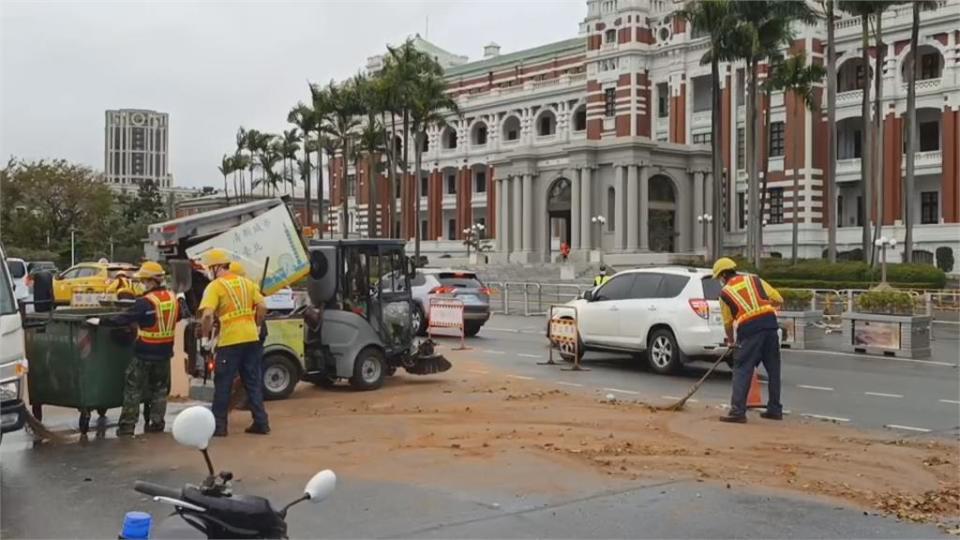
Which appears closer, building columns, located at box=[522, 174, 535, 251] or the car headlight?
the car headlight

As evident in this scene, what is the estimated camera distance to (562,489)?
8.12 metres

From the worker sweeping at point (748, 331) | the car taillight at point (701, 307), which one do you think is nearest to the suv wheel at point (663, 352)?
the car taillight at point (701, 307)

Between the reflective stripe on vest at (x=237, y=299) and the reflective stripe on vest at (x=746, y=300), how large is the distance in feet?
17.9

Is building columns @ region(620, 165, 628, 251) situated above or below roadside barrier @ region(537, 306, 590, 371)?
above

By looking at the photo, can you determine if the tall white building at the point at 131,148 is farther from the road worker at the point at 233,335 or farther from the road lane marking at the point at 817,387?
the road worker at the point at 233,335

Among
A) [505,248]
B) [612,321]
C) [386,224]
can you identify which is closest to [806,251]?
[505,248]

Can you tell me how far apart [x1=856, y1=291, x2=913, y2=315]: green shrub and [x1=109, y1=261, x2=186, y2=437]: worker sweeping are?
16544 mm

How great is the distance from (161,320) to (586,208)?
50.4 meters

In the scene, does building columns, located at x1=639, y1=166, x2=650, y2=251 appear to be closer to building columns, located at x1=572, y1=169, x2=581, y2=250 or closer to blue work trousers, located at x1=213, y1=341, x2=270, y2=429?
building columns, located at x1=572, y1=169, x2=581, y2=250

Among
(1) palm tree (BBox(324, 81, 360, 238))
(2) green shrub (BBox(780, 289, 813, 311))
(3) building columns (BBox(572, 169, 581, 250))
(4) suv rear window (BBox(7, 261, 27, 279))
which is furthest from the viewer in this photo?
(1) palm tree (BBox(324, 81, 360, 238))

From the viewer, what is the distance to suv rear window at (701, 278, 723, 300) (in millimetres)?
16750

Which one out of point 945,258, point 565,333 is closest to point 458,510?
point 565,333

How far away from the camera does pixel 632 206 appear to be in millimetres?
57875

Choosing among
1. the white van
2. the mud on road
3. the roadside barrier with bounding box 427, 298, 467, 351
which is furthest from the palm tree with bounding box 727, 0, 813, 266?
the white van
